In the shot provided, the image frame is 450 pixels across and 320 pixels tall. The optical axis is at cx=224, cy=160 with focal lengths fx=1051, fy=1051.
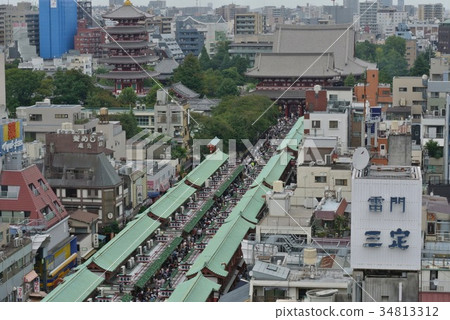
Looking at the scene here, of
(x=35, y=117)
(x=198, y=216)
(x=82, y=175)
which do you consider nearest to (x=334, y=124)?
(x=198, y=216)

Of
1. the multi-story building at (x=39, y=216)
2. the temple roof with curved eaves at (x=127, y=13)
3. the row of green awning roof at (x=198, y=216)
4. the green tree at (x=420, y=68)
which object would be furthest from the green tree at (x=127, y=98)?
the multi-story building at (x=39, y=216)

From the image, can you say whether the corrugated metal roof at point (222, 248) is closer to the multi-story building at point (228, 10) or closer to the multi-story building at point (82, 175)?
the multi-story building at point (82, 175)

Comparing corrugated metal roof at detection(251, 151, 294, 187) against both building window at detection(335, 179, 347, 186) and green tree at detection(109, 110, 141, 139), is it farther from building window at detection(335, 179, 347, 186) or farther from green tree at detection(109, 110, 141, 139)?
green tree at detection(109, 110, 141, 139)

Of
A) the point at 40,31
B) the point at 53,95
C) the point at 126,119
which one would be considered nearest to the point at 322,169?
the point at 126,119

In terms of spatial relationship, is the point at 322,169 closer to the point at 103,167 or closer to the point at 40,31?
the point at 103,167

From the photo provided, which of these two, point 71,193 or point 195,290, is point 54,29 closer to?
point 71,193

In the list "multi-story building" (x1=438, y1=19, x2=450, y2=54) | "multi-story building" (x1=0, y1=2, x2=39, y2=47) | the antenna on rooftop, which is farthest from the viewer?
"multi-story building" (x1=0, y1=2, x2=39, y2=47)

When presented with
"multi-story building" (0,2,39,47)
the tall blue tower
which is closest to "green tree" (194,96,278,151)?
the tall blue tower
